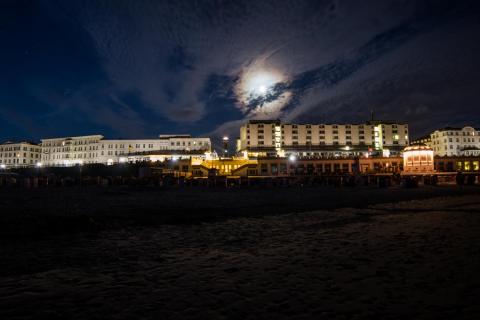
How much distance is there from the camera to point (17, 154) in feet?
393

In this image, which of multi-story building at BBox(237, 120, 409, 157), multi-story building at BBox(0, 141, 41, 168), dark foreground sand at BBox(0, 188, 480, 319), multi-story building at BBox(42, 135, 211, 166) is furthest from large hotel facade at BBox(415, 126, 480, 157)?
multi-story building at BBox(0, 141, 41, 168)

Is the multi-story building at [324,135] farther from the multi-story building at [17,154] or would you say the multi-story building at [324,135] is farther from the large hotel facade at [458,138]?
the multi-story building at [17,154]

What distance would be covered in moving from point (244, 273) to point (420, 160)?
43.0m

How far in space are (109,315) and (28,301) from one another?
46.4 inches

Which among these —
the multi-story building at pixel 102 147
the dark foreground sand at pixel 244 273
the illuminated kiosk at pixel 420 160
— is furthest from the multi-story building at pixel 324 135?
the dark foreground sand at pixel 244 273

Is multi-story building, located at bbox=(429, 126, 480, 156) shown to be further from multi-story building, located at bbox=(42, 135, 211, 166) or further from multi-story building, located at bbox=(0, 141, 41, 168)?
multi-story building, located at bbox=(0, 141, 41, 168)

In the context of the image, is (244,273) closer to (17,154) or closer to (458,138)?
(458,138)

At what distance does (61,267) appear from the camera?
5.09 meters

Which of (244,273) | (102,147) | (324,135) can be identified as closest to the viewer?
(244,273)

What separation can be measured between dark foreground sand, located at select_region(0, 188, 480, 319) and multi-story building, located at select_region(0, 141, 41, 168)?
13600cm

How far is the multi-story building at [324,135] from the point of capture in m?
105

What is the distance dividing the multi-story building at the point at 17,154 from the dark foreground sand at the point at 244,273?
13600 centimetres

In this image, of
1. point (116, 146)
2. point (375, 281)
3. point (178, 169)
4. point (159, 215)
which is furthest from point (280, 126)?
point (375, 281)

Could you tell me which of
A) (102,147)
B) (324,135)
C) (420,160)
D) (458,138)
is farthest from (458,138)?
(102,147)
